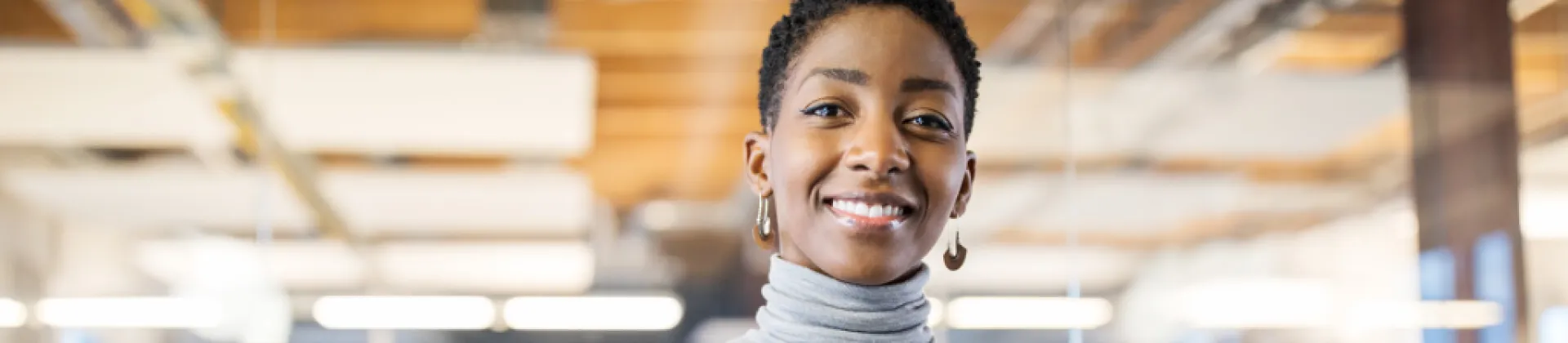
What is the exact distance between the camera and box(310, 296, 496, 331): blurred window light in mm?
3160

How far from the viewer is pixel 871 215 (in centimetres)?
87

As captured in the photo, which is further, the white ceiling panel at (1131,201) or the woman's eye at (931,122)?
the white ceiling panel at (1131,201)

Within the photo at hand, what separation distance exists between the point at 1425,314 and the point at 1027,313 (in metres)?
0.91

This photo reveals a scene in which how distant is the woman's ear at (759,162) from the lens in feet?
3.17

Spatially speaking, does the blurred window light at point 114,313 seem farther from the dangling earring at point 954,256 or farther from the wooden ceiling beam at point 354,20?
the dangling earring at point 954,256

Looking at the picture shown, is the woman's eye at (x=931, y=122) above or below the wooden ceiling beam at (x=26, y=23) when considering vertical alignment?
below

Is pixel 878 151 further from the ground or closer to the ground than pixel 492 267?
closer to the ground

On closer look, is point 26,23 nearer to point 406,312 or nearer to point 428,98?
point 428,98

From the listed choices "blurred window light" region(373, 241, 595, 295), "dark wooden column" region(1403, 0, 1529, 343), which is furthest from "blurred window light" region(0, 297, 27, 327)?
"dark wooden column" region(1403, 0, 1529, 343)

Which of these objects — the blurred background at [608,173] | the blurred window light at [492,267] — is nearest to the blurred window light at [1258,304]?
the blurred background at [608,173]

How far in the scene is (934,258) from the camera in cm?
318

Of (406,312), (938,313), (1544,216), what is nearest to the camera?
(1544,216)

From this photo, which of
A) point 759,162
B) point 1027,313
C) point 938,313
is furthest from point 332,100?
point 759,162

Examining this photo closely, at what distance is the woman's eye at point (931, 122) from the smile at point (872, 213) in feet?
0.19
